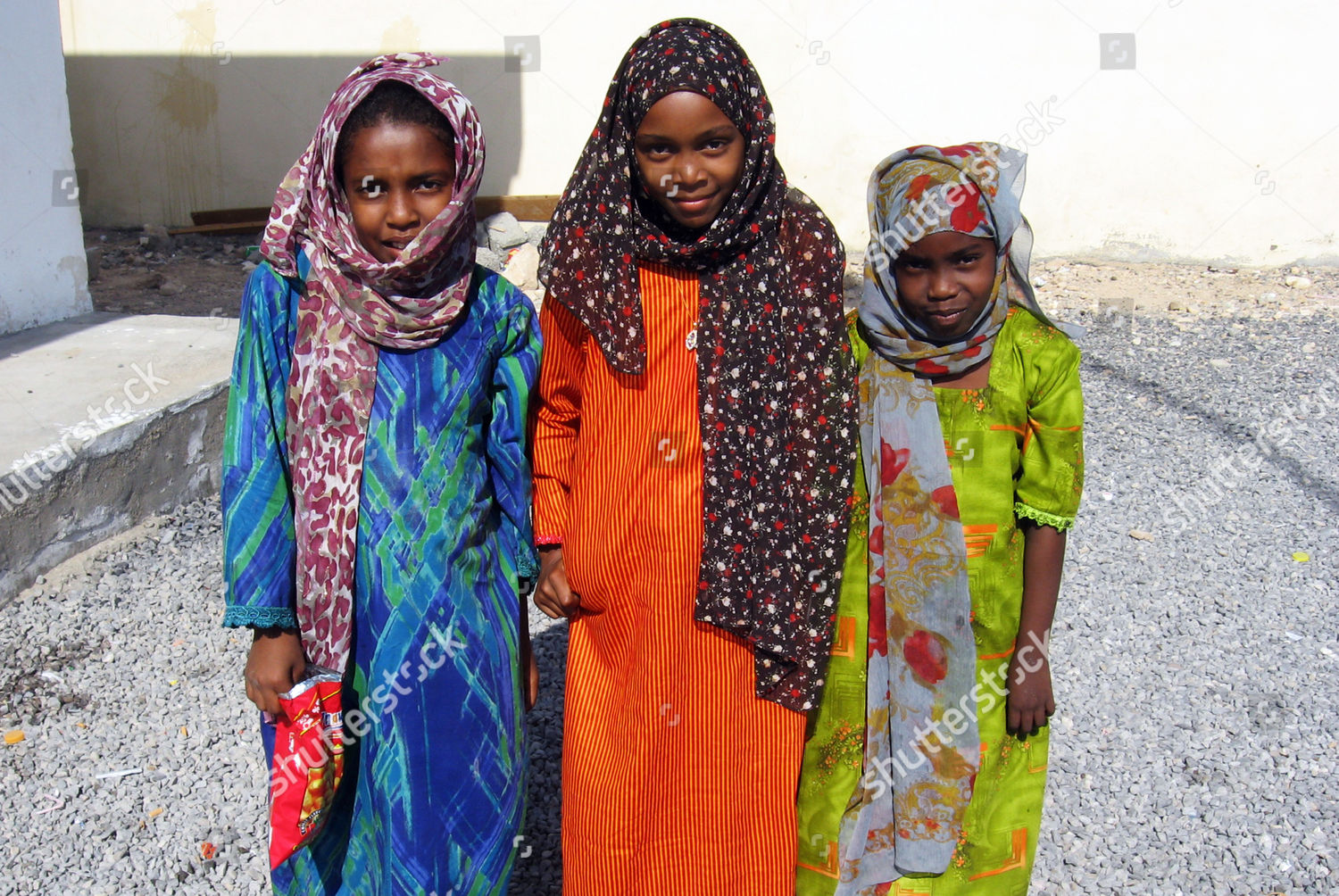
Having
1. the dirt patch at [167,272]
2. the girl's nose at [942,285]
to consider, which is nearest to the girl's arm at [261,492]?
the girl's nose at [942,285]

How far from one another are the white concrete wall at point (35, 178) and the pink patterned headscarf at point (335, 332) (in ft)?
13.0

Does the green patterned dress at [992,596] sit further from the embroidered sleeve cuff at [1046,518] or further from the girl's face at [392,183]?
the girl's face at [392,183]

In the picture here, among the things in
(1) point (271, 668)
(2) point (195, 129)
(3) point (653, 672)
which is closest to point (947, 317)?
(3) point (653, 672)

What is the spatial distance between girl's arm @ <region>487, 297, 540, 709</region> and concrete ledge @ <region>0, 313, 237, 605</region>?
2.24 m

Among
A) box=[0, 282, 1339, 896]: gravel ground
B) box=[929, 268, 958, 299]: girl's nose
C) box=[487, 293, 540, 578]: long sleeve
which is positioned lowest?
box=[0, 282, 1339, 896]: gravel ground

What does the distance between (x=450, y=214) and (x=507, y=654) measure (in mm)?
817

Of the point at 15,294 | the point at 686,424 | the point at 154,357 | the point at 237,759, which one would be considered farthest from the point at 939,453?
the point at 15,294

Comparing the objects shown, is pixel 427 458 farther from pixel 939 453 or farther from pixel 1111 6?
pixel 1111 6

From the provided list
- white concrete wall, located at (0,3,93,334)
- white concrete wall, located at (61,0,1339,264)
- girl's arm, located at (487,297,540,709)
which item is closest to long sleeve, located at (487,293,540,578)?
girl's arm, located at (487,297,540,709)

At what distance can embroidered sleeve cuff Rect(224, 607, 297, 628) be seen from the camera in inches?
69.5

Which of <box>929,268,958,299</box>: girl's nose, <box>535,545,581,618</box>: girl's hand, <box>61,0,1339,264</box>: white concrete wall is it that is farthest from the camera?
<box>61,0,1339,264</box>: white concrete wall

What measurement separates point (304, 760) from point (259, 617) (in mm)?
254

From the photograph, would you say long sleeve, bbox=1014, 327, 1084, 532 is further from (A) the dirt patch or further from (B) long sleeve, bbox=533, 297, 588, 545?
(A) the dirt patch

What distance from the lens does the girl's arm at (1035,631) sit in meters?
1.97
